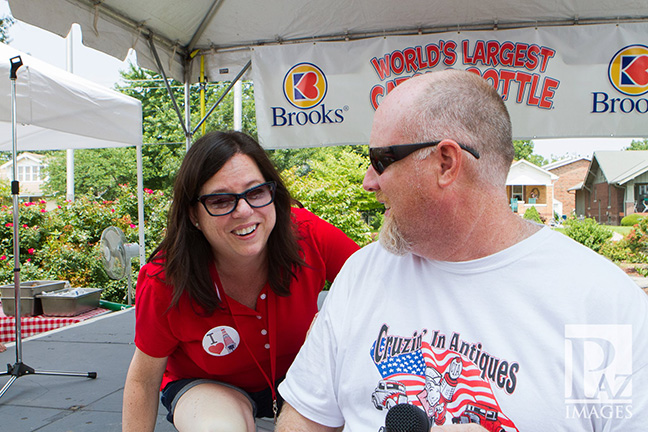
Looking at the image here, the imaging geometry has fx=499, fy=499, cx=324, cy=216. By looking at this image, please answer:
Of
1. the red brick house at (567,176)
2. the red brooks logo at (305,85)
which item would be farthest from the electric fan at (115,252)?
the red brick house at (567,176)

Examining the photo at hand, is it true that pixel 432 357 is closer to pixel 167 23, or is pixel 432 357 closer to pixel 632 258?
pixel 167 23

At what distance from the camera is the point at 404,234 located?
1476mm

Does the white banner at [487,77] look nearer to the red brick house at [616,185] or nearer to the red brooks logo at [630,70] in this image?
the red brooks logo at [630,70]

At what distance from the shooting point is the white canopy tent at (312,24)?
13.8 ft

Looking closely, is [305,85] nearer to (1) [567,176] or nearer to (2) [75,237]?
(2) [75,237]

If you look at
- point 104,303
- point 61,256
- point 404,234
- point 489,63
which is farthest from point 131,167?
point 404,234

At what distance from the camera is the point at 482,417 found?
4.06 ft

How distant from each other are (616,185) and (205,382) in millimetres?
49496

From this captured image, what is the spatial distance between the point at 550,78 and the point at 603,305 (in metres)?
3.98

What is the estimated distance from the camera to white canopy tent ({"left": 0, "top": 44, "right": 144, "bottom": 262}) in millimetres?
4242

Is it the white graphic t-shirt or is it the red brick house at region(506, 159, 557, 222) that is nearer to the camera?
the white graphic t-shirt

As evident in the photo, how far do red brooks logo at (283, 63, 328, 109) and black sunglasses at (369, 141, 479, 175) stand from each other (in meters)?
3.55

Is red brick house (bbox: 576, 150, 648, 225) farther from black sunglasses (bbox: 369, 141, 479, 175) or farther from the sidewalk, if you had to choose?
black sunglasses (bbox: 369, 141, 479, 175)

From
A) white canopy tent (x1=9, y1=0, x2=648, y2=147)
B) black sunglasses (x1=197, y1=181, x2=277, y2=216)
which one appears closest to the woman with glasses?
black sunglasses (x1=197, y1=181, x2=277, y2=216)
